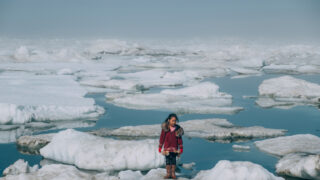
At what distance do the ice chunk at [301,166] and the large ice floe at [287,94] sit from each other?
5.68 meters

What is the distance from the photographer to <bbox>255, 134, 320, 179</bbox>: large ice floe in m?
5.76

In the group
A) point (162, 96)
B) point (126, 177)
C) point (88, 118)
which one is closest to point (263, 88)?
point (162, 96)

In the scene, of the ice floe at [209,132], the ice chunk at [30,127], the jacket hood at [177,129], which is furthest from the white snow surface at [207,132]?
the jacket hood at [177,129]

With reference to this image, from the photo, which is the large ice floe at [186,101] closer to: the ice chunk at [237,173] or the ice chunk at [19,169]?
the ice chunk at [237,173]

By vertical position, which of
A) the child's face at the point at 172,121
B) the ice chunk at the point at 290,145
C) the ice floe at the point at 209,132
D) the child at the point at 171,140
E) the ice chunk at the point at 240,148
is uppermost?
the child's face at the point at 172,121

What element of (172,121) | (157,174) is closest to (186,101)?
(157,174)

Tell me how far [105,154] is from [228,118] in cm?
460

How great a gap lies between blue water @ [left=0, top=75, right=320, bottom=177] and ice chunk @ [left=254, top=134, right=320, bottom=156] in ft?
0.56

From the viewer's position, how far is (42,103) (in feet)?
33.7

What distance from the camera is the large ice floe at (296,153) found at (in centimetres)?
576

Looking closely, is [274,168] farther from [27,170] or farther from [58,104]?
[58,104]

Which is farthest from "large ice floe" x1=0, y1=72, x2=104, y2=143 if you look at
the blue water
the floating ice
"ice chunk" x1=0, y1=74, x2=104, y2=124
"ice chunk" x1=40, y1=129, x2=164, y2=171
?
Result: the floating ice

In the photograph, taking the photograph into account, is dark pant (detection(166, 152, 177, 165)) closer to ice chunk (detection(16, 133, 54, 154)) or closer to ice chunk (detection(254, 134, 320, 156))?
ice chunk (detection(254, 134, 320, 156))

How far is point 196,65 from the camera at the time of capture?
24375 mm
